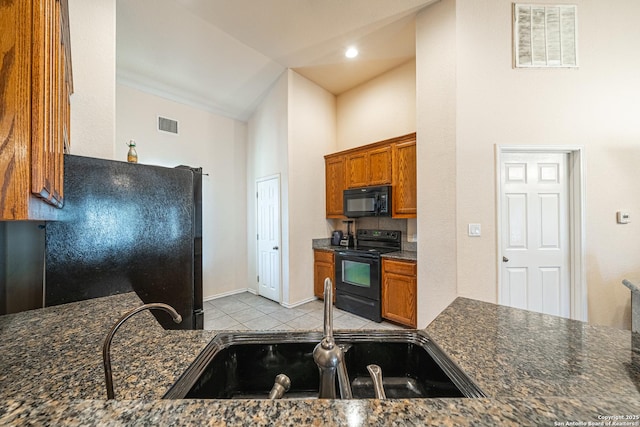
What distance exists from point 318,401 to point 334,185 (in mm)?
3593

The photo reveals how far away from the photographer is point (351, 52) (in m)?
3.10

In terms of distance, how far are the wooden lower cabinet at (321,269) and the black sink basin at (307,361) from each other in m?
2.65

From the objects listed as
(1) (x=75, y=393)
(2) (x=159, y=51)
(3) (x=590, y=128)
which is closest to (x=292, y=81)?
(2) (x=159, y=51)

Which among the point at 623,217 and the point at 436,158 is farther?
the point at 436,158

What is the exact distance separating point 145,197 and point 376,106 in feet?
11.1

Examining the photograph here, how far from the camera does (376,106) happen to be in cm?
373

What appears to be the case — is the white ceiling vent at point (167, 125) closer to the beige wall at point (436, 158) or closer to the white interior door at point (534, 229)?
the beige wall at point (436, 158)

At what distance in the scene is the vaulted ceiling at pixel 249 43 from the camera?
242cm

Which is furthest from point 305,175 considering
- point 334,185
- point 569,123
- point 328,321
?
point 328,321

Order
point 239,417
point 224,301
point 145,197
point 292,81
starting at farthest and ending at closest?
1. point 224,301
2. point 292,81
3. point 145,197
4. point 239,417

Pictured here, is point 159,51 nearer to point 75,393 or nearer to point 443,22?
point 443,22

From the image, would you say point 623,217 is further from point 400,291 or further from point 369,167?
point 369,167

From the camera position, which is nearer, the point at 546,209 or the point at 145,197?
the point at 145,197

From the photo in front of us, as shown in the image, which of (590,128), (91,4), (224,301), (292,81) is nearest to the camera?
(91,4)
